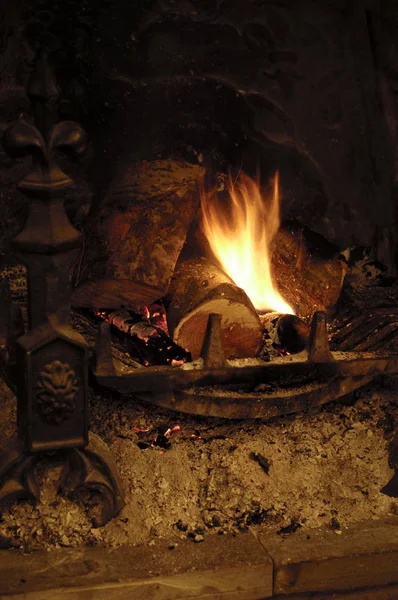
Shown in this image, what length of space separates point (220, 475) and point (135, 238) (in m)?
0.60

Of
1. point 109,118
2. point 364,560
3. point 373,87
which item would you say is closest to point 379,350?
point 364,560

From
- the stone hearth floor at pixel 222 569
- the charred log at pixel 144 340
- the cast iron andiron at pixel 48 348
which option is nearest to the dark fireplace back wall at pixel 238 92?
the charred log at pixel 144 340

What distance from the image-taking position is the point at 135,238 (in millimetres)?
2373

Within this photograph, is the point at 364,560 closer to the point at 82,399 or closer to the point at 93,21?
the point at 82,399

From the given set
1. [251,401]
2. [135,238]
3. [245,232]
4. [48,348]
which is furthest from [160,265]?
[48,348]

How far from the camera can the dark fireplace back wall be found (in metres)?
2.29

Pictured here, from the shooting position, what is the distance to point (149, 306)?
2.49 metres

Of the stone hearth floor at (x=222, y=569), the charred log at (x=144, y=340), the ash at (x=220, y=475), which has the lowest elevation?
the stone hearth floor at (x=222, y=569)

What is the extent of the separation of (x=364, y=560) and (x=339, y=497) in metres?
0.18

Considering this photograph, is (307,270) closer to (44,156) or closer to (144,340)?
(144,340)

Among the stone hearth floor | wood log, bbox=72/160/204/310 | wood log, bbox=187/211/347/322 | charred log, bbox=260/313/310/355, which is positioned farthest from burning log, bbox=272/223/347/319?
the stone hearth floor

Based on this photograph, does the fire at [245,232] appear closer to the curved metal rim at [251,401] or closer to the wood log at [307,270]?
the wood log at [307,270]

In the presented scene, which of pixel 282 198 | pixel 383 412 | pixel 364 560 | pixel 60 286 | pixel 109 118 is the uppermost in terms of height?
pixel 109 118

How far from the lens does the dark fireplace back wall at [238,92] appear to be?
2.29 meters
